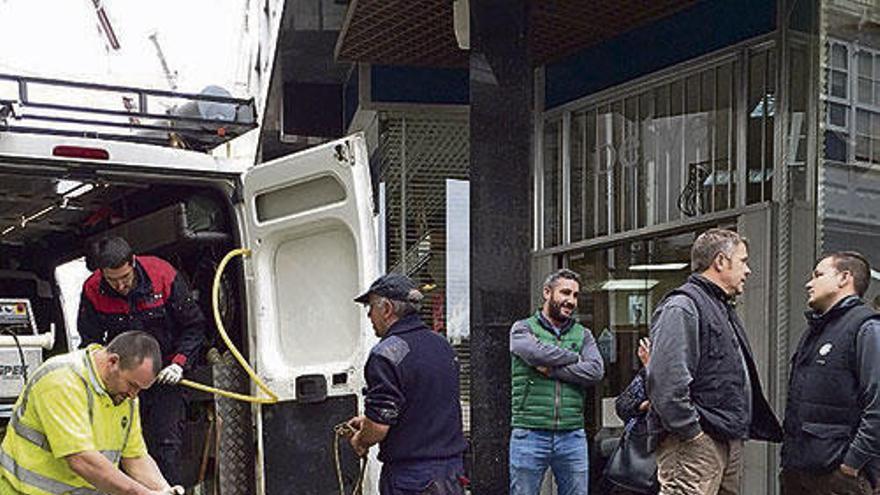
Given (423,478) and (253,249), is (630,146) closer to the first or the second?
(253,249)

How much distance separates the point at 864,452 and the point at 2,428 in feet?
13.5

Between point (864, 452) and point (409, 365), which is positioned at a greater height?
point (409, 365)

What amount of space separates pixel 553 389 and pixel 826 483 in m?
1.70

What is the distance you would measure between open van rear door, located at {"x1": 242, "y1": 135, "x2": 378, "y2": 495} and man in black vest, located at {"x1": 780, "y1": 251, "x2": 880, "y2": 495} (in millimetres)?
1848

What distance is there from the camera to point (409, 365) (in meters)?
4.47

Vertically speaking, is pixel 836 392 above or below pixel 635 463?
above

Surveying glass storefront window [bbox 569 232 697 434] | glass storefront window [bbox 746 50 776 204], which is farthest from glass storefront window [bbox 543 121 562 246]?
glass storefront window [bbox 746 50 776 204]

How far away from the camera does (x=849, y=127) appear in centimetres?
621

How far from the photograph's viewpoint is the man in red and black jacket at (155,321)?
5566mm

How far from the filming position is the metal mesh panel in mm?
9594

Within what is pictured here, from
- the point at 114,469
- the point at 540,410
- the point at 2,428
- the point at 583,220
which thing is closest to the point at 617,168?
the point at 583,220

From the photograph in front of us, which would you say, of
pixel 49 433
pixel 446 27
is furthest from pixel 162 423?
pixel 446 27

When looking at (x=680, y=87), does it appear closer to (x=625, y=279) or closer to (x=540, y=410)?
(x=625, y=279)

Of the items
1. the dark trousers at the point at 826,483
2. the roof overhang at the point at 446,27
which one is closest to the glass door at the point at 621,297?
the roof overhang at the point at 446,27
